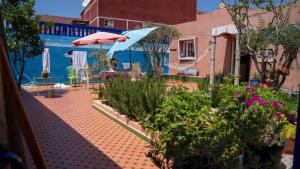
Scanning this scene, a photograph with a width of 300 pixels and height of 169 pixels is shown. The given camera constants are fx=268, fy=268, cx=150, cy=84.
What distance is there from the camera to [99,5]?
22.6 meters

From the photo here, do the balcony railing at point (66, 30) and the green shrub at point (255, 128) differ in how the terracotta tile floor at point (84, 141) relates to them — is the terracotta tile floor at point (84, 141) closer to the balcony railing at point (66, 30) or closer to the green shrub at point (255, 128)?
the green shrub at point (255, 128)

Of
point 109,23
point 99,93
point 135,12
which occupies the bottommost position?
point 99,93

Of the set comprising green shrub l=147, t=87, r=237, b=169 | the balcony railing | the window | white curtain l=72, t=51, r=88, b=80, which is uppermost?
the window

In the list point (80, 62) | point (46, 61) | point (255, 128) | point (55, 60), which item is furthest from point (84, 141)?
point (55, 60)

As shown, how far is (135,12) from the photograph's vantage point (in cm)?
2492

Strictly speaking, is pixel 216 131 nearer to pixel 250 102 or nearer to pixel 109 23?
pixel 250 102

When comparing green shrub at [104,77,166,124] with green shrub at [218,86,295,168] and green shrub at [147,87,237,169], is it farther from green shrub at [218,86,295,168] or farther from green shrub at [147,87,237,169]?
green shrub at [218,86,295,168]

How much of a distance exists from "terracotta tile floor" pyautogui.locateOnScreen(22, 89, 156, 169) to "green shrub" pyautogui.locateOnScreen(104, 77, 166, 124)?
36cm

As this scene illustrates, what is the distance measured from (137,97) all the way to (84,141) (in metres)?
1.21

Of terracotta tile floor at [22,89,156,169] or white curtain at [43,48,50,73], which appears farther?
white curtain at [43,48,50,73]

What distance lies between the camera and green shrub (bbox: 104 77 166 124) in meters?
4.55

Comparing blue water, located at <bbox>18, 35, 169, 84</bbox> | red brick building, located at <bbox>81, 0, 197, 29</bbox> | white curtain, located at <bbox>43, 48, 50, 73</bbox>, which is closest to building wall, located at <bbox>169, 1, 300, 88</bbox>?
blue water, located at <bbox>18, 35, 169, 84</bbox>

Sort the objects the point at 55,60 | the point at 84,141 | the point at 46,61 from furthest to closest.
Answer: the point at 55,60 < the point at 46,61 < the point at 84,141

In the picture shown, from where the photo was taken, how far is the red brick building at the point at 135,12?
2316 centimetres
